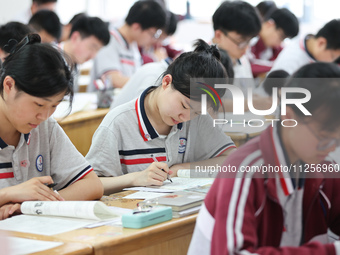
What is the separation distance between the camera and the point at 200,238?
116 cm

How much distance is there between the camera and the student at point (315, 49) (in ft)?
11.4

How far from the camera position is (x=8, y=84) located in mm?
1599

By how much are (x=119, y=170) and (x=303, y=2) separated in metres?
5.75

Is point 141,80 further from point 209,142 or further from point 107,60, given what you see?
point 107,60

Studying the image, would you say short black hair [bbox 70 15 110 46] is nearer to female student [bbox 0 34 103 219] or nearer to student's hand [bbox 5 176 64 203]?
female student [bbox 0 34 103 219]

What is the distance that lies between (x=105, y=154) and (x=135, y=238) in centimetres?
69

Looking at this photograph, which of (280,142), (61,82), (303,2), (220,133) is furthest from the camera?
(303,2)

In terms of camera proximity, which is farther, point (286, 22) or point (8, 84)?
point (286, 22)

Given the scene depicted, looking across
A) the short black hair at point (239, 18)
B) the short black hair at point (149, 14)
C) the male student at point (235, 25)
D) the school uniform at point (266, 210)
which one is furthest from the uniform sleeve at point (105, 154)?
the short black hair at point (149, 14)

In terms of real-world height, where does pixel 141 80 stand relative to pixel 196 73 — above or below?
below

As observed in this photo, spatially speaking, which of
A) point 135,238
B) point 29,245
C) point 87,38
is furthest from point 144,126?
point 87,38

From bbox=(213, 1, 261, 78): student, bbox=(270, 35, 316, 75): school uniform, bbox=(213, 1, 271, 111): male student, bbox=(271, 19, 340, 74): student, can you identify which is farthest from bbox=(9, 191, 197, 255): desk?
bbox=(270, 35, 316, 75): school uniform

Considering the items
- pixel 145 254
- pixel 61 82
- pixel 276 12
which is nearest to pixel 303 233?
pixel 145 254

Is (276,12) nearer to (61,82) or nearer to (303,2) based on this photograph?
(303,2)
